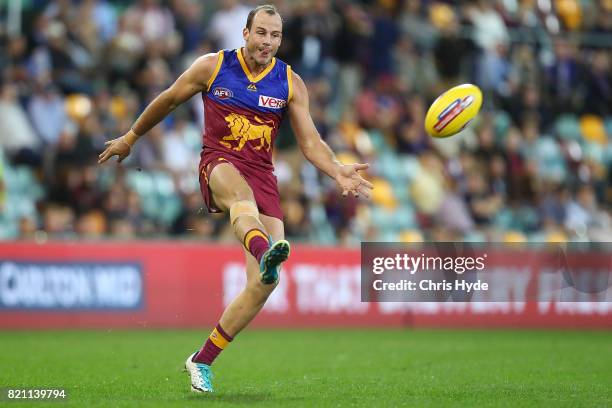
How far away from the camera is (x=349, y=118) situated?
21219 mm

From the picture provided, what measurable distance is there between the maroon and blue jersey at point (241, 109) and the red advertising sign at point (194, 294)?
7.81 m

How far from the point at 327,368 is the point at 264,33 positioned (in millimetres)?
4028

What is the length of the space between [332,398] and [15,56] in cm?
1119

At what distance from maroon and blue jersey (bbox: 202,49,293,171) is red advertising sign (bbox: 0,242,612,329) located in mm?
7806

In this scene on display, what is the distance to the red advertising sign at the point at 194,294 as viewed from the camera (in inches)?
647

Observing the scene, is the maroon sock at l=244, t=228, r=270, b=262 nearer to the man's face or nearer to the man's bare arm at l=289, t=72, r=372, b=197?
the man's bare arm at l=289, t=72, r=372, b=197

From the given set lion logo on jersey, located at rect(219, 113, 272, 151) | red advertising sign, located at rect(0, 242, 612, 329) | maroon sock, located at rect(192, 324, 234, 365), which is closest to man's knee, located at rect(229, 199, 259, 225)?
lion logo on jersey, located at rect(219, 113, 272, 151)

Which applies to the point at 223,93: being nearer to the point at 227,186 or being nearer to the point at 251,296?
the point at 227,186

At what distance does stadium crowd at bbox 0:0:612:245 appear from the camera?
17.5m

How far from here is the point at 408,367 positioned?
11.7 meters

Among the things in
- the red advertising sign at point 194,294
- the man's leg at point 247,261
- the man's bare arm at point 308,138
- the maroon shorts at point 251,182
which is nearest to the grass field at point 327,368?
the man's leg at point 247,261

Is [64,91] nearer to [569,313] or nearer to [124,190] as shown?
[124,190]

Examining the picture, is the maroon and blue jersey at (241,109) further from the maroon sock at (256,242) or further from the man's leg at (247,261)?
the maroon sock at (256,242)

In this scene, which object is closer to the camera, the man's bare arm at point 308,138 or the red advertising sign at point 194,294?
the man's bare arm at point 308,138
